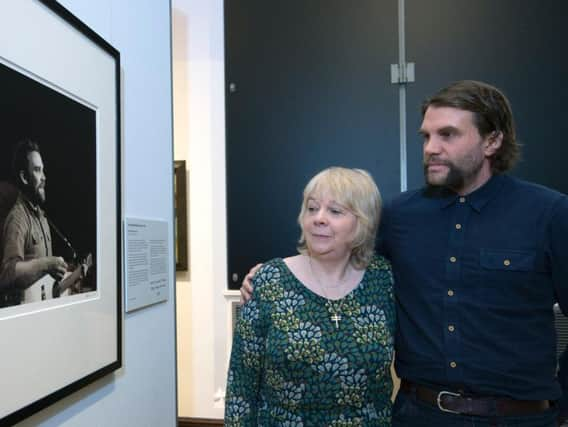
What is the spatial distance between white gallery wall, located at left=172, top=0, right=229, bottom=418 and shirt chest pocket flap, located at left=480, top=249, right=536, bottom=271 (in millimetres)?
1742

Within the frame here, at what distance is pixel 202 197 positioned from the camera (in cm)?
281

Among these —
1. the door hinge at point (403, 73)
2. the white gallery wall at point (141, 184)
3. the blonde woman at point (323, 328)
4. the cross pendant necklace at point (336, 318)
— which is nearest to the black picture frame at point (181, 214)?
the white gallery wall at point (141, 184)

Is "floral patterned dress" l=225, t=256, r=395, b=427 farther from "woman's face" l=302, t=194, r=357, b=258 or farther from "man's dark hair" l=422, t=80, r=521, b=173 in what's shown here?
"man's dark hair" l=422, t=80, r=521, b=173

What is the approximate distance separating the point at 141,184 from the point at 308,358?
705mm

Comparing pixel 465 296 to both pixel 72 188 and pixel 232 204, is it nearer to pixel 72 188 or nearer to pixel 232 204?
pixel 72 188

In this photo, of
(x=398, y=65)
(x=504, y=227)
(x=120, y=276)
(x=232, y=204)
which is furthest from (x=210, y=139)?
(x=504, y=227)

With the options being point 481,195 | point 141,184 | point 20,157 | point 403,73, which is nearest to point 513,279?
point 481,195

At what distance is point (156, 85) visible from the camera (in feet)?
5.11

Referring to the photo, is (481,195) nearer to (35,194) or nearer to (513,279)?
(513,279)

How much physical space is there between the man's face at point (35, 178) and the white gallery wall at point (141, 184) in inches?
14.8

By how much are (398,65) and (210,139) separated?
1.13 m

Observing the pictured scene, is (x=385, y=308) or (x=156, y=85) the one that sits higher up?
(x=156, y=85)

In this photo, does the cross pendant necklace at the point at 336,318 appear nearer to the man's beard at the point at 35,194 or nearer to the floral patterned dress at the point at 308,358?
the floral patterned dress at the point at 308,358

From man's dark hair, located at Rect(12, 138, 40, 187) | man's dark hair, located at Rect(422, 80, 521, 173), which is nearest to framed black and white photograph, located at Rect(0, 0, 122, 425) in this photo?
man's dark hair, located at Rect(12, 138, 40, 187)
